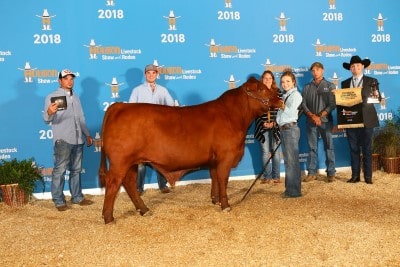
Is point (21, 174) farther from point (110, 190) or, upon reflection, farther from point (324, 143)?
point (324, 143)

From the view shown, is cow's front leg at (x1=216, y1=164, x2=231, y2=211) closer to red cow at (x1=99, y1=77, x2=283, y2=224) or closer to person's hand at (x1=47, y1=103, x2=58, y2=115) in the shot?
red cow at (x1=99, y1=77, x2=283, y2=224)

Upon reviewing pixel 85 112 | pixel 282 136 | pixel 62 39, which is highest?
pixel 62 39

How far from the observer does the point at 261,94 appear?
4828mm

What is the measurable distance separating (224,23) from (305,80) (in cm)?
165

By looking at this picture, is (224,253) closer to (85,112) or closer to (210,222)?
(210,222)

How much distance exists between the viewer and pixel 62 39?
599 centimetres

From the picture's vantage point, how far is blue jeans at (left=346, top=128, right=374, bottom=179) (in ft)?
19.7

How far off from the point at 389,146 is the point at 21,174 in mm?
5454

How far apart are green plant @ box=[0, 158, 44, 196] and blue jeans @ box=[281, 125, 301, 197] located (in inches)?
127

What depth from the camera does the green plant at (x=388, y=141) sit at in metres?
6.80

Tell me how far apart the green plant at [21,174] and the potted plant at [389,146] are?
17.1ft

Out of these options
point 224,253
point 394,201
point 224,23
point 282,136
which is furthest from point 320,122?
point 224,253

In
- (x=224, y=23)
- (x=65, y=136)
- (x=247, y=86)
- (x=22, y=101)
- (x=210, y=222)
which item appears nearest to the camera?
(x=210, y=222)

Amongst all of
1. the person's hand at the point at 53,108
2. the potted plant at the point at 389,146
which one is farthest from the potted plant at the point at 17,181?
the potted plant at the point at 389,146
